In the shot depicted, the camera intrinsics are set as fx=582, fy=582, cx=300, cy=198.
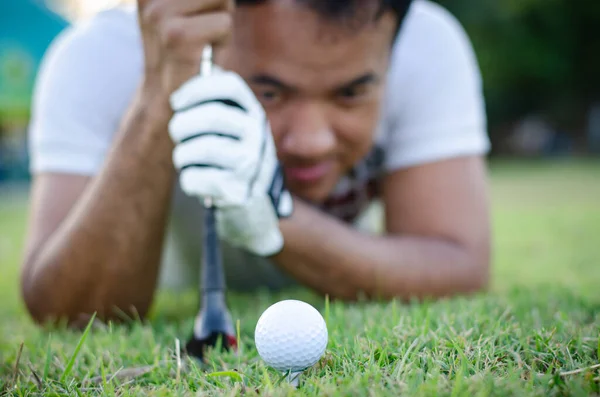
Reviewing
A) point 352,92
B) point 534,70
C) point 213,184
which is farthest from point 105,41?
point 534,70

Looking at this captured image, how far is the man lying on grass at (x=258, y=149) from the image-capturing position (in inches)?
66.6

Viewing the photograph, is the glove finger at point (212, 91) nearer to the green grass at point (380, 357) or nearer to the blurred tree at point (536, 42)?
the green grass at point (380, 357)

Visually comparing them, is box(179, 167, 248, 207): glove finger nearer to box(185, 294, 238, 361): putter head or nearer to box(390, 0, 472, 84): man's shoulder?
box(185, 294, 238, 361): putter head

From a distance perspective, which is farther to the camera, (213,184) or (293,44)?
(293,44)

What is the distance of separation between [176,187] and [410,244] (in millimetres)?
1039

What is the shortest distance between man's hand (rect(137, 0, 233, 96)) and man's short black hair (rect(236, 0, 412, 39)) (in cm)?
30

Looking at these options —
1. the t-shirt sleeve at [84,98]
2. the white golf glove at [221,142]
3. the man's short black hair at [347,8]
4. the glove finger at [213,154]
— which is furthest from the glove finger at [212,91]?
the t-shirt sleeve at [84,98]

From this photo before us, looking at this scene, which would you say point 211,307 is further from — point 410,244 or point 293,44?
point 410,244

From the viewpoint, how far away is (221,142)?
1.58 meters

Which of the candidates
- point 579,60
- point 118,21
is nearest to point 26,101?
point 118,21

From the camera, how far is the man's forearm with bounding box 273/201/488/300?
2139 millimetres

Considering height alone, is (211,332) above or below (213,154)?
below

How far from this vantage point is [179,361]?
129 cm

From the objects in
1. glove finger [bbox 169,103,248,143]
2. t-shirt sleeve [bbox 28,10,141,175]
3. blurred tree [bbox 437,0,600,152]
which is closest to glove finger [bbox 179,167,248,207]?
glove finger [bbox 169,103,248,143]
